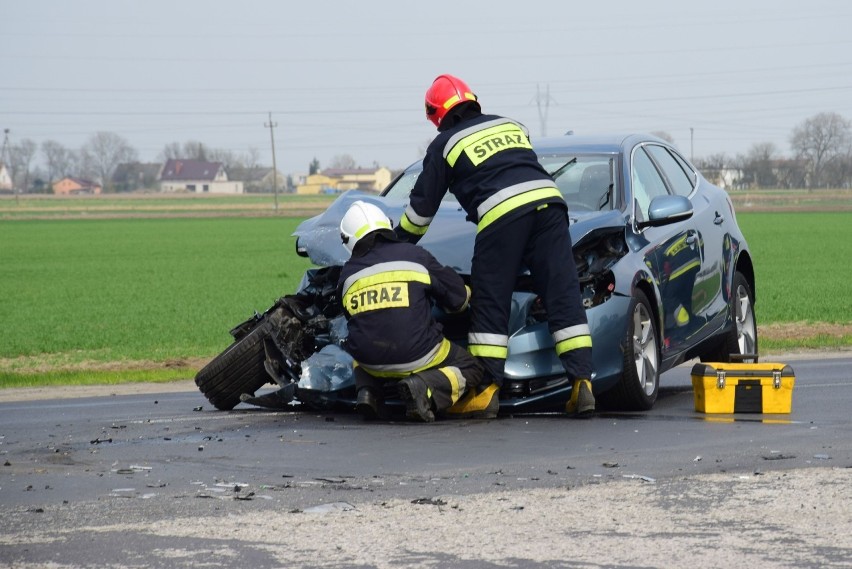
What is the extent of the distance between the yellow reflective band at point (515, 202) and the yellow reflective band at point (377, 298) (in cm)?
60

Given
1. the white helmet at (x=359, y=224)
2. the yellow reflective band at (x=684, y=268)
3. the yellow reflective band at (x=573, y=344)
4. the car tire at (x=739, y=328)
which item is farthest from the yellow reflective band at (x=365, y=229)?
the car tire at (x=739, y=328)

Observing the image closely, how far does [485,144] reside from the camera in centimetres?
845

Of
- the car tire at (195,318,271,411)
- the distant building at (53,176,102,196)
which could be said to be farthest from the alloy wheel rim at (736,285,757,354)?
the distant building at (53,176,102,196)

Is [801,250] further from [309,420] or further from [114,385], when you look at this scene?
[309,420]

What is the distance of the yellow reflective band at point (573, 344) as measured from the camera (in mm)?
8023

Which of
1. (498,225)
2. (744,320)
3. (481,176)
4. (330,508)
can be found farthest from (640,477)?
(744,320)

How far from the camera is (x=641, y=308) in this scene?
868 centimetres

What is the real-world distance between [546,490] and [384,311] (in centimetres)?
243

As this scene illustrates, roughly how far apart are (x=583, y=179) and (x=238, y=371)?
8.28ft

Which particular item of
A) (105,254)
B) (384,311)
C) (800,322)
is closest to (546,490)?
(384,311)

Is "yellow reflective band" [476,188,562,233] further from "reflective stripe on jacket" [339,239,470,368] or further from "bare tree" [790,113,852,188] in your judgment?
"bare tree" [790,113,852,188]

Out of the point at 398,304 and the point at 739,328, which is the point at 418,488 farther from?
the point at 739,328

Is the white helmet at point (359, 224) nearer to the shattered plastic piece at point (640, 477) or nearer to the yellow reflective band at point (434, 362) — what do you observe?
the yellow reflective band at point (434, 362)

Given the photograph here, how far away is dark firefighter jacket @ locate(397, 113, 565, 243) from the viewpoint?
829 cm
